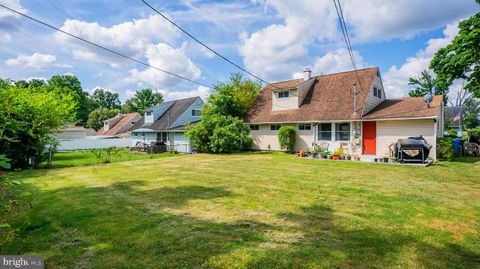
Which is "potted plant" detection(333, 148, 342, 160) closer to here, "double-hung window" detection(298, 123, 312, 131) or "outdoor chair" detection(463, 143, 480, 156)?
"double-hung window" detection(298, 123, 312, 131)

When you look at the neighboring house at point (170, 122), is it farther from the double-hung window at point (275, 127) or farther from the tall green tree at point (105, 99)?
the tall green tree at point (105, 99)

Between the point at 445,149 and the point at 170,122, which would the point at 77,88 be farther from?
the point at 445,149

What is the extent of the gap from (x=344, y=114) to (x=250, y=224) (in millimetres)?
14449

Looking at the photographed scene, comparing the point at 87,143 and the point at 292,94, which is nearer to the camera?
the point at 292,94

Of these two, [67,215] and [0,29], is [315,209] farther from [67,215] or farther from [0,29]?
[0,29]

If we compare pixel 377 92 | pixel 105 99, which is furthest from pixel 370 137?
pixel 105 99

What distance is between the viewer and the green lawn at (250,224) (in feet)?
11.3

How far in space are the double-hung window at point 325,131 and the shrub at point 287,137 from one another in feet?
6.03

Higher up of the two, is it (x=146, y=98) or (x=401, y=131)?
(x=146, y=98)

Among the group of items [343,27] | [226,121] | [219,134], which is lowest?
[219,134]

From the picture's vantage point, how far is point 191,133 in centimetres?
2083

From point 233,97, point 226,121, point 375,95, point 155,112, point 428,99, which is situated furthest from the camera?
point 155,112

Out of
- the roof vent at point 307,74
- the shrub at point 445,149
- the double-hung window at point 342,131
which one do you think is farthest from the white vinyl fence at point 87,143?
the shrub at point 445,149

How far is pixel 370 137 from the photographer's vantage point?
1633cm
